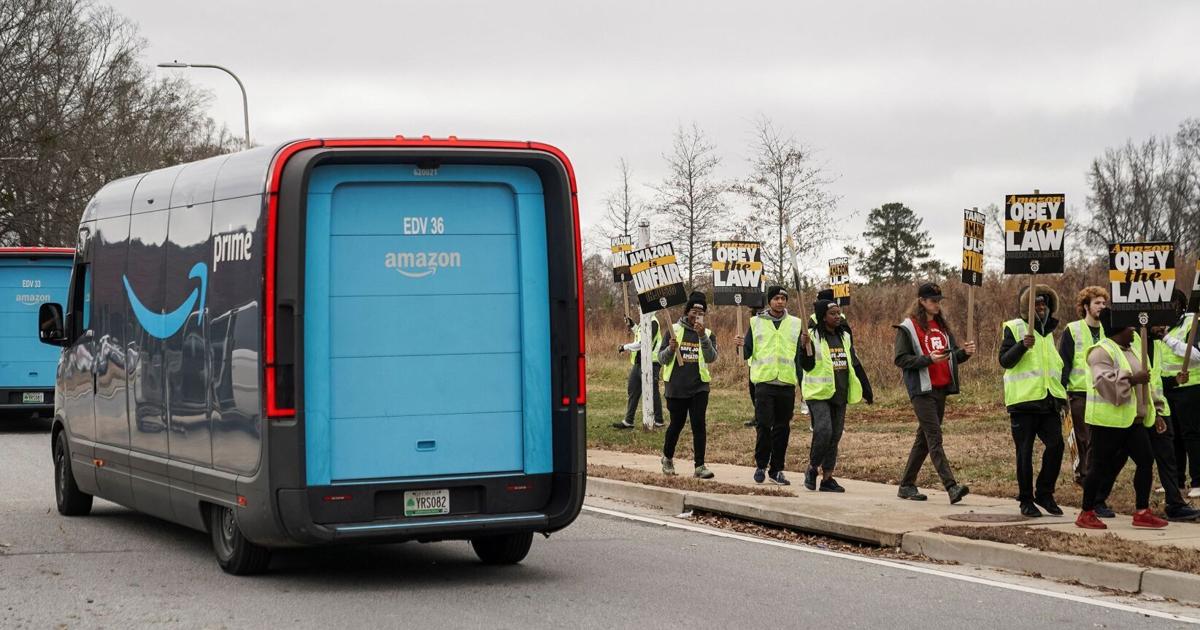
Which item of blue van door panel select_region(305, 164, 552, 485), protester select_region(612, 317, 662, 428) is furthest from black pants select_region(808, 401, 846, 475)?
protester select_region(612, 317, 662, 428)

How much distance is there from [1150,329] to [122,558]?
9.25 metres

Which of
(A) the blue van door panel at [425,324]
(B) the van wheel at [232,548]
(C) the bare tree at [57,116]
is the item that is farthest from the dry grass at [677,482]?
(C) the bare tree at [57,116]

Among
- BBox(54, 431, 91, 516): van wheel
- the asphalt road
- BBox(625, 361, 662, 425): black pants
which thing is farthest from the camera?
BBox(625, 361, 662, 425): black pants

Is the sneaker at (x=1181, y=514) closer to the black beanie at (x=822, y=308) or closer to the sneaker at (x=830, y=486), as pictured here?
the sneaker at (x=830, y=486)

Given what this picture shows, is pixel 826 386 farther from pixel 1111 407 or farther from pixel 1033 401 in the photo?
pixel 1111 407

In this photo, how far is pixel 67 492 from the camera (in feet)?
44.1

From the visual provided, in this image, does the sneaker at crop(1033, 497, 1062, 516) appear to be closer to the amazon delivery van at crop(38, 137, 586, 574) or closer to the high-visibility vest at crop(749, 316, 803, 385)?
the high-visibility vest at crop(749, 316, 803, 385)

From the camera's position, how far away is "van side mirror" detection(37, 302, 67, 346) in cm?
1318

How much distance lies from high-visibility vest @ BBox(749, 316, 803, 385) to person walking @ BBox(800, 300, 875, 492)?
23 centimetres

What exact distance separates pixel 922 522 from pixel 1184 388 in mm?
3216

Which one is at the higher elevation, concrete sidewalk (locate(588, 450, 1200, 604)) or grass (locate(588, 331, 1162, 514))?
grass (locate(588, 331, 1162, 514))

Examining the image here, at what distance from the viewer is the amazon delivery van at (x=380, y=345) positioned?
915 cm

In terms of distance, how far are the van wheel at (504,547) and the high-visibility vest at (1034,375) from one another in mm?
4421

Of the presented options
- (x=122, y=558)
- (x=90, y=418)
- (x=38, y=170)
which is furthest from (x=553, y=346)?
(x=38, y=170)
